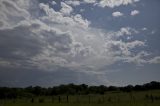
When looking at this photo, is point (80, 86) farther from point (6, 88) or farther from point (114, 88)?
point (6, 88)

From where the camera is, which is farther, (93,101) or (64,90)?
(64,90)

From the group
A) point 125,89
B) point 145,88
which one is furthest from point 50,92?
point 145,88

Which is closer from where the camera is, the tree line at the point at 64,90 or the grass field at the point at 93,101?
the grass field at the point at 93,101

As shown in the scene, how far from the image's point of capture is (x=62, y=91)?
133m

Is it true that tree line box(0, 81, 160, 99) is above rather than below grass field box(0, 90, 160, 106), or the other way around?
above

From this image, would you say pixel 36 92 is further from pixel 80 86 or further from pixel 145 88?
pixel 145 88

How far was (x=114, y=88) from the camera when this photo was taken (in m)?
136

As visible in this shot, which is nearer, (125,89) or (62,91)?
(125,89)

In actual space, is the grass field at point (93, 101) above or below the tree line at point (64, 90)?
below

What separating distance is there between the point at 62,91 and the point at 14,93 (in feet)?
74.9

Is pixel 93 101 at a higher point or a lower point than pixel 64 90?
lower

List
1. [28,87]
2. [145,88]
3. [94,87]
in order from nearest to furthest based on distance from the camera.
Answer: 1. [145,88]
2. [94,87]
3. [28,87]

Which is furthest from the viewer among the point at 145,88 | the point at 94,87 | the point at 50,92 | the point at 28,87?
the point at 28,87

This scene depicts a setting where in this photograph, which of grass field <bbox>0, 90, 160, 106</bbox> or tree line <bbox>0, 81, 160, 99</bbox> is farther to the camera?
tree line <bbox>0, 81, 160, 99</bbox>
